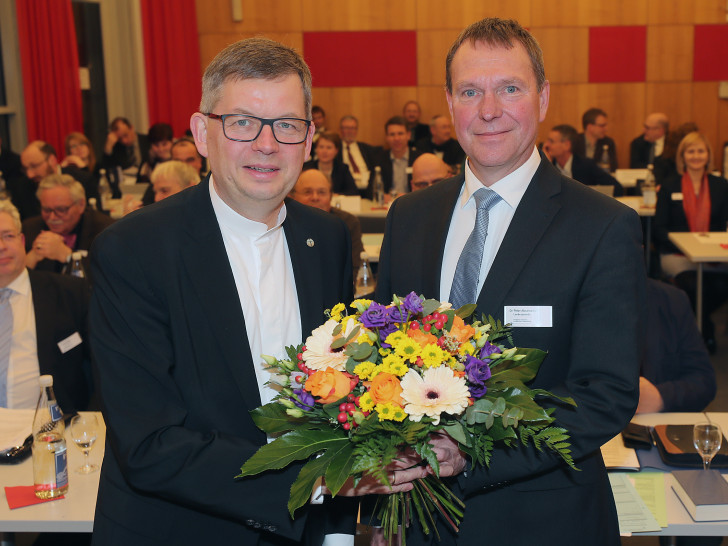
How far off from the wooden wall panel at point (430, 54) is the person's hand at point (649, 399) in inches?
411

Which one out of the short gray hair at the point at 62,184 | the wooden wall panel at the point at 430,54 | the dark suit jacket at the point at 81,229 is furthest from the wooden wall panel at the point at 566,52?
the short gray hair at the point at 62,184

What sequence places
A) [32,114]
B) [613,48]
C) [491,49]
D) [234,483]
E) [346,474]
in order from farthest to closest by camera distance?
[613,48], [32,114], [491,49], [234,483], [346,474]

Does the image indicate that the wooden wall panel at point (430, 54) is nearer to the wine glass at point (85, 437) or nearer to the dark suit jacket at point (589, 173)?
the dark suit jacket at point (589, 173)

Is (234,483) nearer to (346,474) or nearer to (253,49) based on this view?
(346,474)

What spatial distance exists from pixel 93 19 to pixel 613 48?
826cm

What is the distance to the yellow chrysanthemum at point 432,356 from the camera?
5.19 ft

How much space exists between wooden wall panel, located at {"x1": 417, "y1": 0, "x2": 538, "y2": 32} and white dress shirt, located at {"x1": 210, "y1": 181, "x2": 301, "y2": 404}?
1177 cm

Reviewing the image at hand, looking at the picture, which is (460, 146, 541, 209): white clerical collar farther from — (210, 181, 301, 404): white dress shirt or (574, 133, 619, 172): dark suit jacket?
(574, 133, 619, 172): dark suit jacket

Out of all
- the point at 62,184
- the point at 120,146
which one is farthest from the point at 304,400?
the point at 120,146

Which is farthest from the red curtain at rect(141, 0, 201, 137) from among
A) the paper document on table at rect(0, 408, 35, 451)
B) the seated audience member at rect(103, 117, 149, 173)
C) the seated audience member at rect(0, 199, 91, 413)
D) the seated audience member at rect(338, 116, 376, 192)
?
the paper document on table at rect(0, 408, 35, 451)

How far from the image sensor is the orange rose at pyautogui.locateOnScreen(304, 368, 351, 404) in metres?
1.57

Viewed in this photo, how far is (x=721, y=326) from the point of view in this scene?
7.53 metres

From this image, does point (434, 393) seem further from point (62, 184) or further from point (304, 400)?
point (62, 184)

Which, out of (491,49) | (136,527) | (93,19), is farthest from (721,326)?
(93,19)
